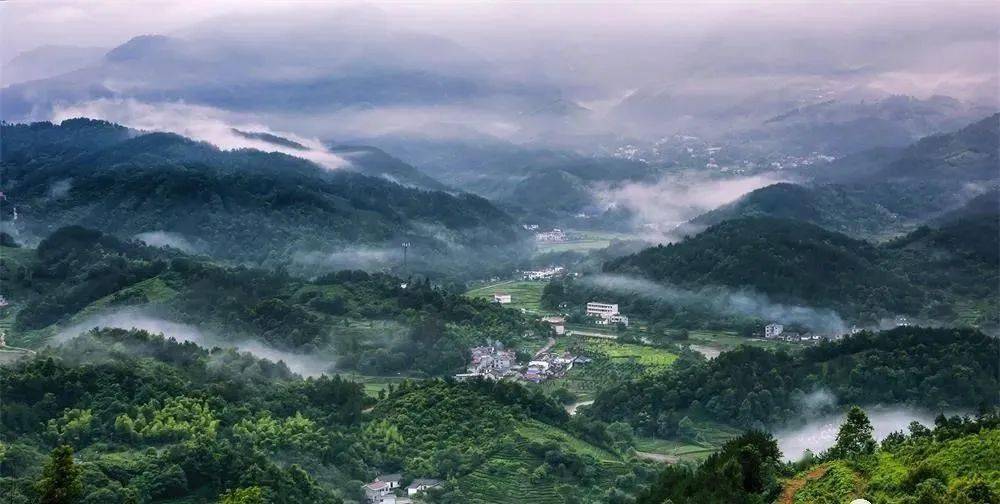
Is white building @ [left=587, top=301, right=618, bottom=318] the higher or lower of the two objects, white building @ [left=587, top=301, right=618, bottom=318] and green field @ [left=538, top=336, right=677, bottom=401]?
the lower

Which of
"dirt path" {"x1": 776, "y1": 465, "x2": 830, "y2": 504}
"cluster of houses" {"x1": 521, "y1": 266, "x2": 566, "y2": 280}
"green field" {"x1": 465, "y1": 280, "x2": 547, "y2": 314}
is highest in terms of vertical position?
"dirt path" {"x1": 776, "y1": 465, "x2": 830, "y2": 504}

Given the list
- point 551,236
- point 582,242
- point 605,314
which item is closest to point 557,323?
point 605,314

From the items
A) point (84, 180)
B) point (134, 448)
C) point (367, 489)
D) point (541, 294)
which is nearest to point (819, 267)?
point (541, 294)

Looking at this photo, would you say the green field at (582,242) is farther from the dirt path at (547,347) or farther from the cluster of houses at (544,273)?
the dirt path at (547,347)

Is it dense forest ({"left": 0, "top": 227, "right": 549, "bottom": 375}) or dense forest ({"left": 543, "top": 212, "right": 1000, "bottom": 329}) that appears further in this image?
dense forest ({"left": 543, "top": 212, "right": 1000, "bottom": 329})

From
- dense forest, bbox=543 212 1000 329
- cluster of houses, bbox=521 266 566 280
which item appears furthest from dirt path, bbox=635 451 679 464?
cluster of houses, bbox=521 266 566 280

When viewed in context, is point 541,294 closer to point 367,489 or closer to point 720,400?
point 720,400

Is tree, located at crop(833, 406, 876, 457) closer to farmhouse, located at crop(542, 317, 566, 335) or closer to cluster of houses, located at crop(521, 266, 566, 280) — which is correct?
farmhouse, located at crop(542, 317, 566, 335)
